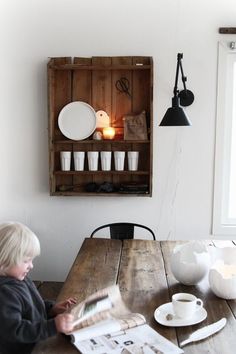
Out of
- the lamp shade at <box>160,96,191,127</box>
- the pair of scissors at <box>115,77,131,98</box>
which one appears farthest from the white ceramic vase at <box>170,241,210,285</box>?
the pair of scissors at <box>115,77,131,98</box>

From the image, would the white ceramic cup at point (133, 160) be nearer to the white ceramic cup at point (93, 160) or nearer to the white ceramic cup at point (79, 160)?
the white ceramic cup at point (93, 160)

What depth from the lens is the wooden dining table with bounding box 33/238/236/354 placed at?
4.62 ft

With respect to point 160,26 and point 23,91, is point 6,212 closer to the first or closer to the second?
point 23,91

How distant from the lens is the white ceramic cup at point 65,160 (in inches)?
130

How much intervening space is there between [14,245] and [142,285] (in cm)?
78

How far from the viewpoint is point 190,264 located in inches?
74.6

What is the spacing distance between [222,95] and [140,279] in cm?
184

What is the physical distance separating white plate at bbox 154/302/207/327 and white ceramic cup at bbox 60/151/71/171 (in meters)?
1.84

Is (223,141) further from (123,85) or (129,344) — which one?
(129,344)

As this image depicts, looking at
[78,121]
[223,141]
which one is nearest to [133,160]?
[78,121]

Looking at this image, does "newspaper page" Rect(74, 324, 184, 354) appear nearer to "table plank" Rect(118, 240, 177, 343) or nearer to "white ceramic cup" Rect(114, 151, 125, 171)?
"table plank" Rect(118, 240, 177, 343)

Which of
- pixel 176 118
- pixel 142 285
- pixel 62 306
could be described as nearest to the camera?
pixel 62 306

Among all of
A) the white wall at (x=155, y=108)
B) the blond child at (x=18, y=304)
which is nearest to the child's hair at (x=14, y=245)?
the blond child at (x=18, y=304)

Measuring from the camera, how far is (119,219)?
3.46m
